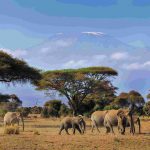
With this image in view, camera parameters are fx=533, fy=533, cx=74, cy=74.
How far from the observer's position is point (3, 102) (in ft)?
245

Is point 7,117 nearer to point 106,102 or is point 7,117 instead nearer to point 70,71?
point 70,71

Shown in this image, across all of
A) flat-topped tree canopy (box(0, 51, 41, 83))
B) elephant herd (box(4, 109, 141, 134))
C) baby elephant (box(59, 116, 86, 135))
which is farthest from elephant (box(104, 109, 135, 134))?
flat-topped tree canopy (box(0, 51, 41, 83))

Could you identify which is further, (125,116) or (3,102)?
(3,102)

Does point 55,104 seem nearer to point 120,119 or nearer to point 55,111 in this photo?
point 55,111

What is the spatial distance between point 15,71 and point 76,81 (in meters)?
15.2

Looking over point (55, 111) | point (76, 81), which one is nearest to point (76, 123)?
point (76, 81)

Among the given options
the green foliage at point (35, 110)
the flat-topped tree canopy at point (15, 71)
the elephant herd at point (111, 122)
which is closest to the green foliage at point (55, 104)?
the green foliage at point (35, 110)

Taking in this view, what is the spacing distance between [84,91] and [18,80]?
15.0 m

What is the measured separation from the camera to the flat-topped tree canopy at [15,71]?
4844 cm

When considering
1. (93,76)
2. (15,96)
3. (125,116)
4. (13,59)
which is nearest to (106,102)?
(93,76)

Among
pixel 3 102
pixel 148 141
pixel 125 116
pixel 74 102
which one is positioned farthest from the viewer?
pixel 3 102

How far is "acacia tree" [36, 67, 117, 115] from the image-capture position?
209ft

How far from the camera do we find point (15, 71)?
4950 cm

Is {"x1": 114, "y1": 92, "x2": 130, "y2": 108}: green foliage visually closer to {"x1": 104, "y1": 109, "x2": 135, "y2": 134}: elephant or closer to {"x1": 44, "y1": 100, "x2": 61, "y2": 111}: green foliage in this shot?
{"x1": 44, "y1": 100, "x2": 61, "y2": 111}: green foliage
